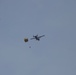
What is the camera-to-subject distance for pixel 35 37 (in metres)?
133

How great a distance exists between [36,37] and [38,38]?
1.81 m

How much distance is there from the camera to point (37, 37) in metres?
133

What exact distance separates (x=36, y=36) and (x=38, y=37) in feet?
5.99

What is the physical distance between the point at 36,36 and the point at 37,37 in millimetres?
1188

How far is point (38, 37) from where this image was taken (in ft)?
436

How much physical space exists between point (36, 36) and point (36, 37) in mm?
836

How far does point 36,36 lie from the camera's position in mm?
132625

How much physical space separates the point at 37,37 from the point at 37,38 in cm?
80

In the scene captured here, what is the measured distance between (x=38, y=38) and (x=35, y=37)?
2555mm

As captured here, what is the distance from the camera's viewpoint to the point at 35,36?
434 feet

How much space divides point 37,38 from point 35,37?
5.92 feet

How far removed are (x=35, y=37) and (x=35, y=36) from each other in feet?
2.89

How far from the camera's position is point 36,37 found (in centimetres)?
13288

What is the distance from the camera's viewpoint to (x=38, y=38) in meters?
133
